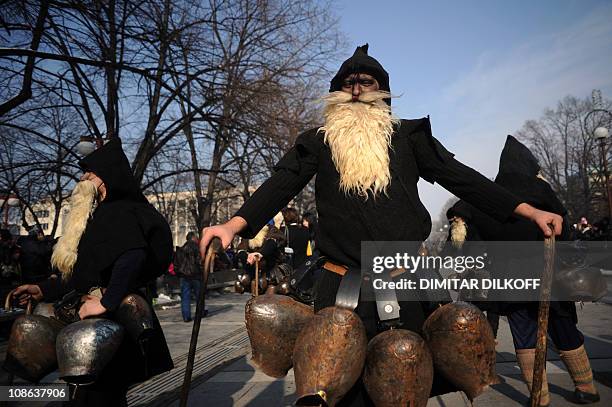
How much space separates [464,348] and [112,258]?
6.58 ft

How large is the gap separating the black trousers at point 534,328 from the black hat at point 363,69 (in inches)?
105

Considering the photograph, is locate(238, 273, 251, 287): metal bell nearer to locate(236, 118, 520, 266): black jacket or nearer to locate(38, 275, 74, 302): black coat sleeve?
locate(38, 275, 74, 302): black coat sleeve

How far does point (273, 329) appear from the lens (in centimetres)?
195

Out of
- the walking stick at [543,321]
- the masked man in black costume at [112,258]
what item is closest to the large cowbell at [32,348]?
the masked man in black costume at [112,258]

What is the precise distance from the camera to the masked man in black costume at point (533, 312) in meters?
4.00

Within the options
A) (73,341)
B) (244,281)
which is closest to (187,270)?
(244,281)

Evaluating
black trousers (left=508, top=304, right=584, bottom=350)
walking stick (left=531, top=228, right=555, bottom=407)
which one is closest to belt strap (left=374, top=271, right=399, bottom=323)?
walking stick (left=531, top=228, right=555, bottom=407)

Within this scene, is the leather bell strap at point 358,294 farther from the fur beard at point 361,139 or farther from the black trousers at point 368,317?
the fur beard at point 361,139

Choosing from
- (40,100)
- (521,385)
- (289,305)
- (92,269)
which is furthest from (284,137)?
(289,305)

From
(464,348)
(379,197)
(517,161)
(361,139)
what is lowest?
(464,348)

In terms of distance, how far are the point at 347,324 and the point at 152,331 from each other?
5.00 feet

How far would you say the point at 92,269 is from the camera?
279cm

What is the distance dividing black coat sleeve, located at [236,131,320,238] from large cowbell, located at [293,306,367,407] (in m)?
0.70

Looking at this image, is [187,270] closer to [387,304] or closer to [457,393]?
[457,393]
